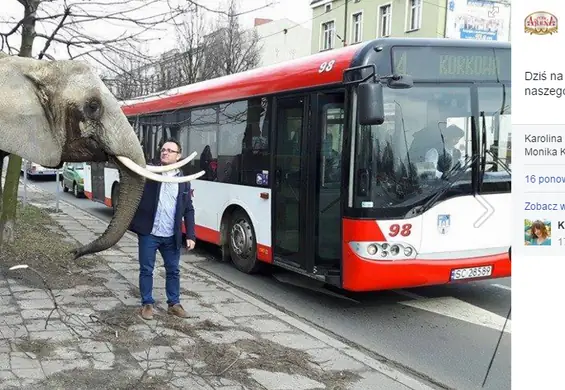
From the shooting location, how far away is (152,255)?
648 cm

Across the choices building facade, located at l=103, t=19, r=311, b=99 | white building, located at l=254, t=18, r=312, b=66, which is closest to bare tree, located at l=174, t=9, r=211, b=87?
building facade, located at l=103, t=19, r=311, b=99

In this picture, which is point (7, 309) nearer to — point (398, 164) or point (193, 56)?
point (398, 164)

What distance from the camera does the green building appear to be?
2586 cm

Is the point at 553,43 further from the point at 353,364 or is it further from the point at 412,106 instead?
the point at 412,106

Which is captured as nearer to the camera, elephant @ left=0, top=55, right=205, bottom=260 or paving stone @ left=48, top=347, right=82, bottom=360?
elephant @ left=0, top=55, right=205, bottom=260

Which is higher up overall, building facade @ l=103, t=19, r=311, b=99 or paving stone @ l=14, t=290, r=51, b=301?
A: building facade @ l=103, t=19, r=311, b=99

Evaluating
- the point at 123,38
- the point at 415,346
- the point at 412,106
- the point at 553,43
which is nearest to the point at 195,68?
the point at 123,38

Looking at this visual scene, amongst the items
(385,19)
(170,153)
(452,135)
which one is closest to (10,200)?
(170,153)

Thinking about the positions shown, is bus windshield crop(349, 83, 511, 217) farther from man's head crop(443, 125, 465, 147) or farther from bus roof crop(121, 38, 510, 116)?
bus roof crop(121, 38, 510, 116)

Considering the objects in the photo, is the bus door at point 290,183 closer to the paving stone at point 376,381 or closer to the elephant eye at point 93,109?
the paving stone at point 376,381

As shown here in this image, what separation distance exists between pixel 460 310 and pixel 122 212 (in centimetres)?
489

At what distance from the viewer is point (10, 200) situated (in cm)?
964

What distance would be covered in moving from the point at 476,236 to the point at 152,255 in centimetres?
363

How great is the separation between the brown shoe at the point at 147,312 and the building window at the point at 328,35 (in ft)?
119
